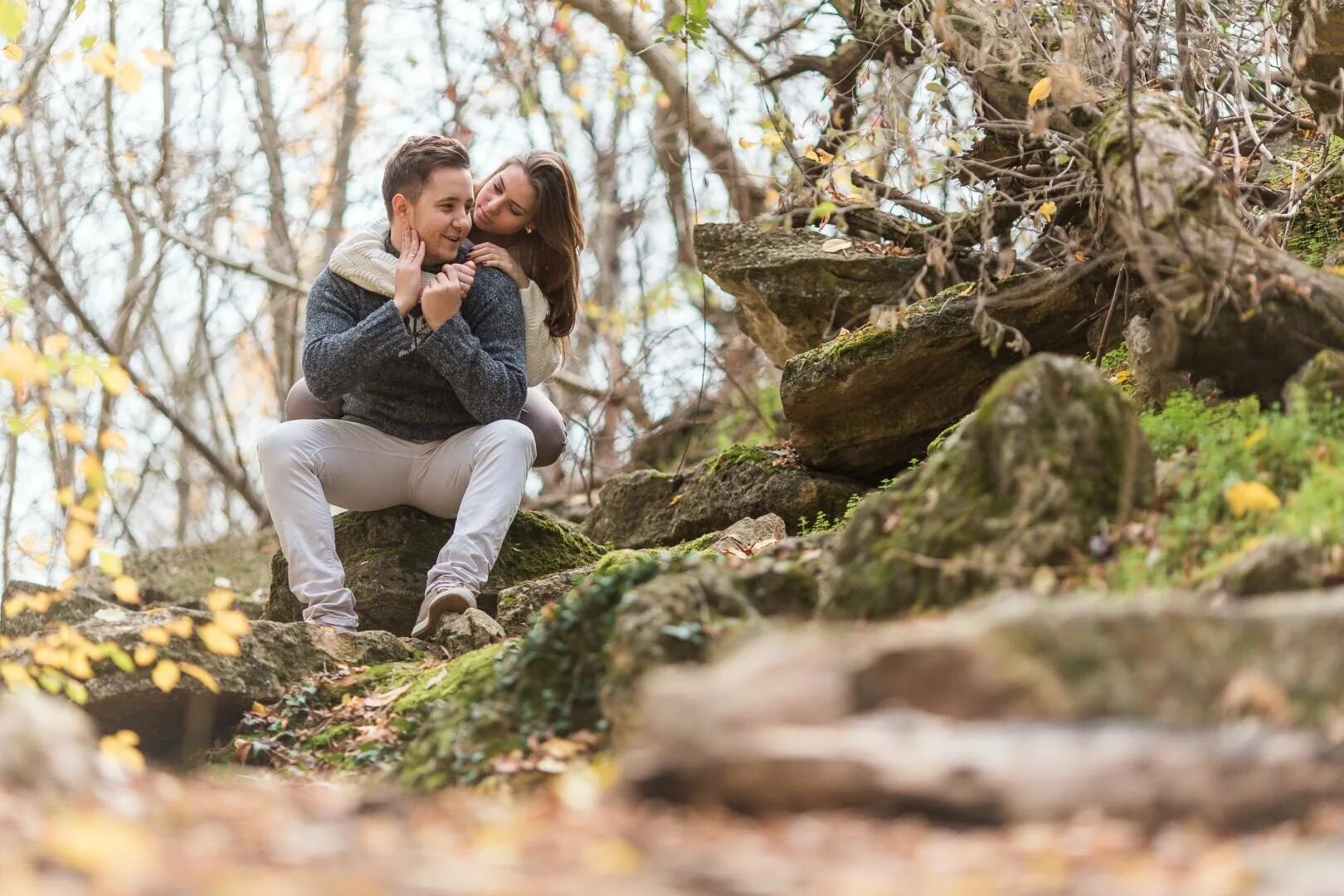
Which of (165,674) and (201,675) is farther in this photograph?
(165,674)

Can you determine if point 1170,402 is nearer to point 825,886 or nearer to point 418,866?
point 825,886

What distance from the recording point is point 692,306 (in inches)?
478

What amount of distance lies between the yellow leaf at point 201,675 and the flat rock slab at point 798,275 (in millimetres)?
3405

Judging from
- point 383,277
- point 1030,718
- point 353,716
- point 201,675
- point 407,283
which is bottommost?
point 1030,718

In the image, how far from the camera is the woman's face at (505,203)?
578 centimetres

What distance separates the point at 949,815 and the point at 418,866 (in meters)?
0.96

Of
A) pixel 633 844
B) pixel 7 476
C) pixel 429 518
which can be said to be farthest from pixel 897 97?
pixel 7 476

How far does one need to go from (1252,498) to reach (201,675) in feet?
10.3

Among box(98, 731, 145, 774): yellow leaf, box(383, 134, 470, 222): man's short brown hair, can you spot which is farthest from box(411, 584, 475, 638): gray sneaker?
box(383, 134, 470, 222): man's short brown hair

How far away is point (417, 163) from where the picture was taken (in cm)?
549

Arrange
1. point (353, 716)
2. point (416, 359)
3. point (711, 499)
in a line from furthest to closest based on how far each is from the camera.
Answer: point (711, 499) < point (416, 359) < point (353, 716)

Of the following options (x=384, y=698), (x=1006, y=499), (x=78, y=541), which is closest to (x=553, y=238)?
(x=384, y=698)

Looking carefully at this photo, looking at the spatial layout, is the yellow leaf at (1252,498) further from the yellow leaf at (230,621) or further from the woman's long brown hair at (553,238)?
the woman's long brown hair at (553,238)

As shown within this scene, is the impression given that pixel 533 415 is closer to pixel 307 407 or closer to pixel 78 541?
pixel 307 407
